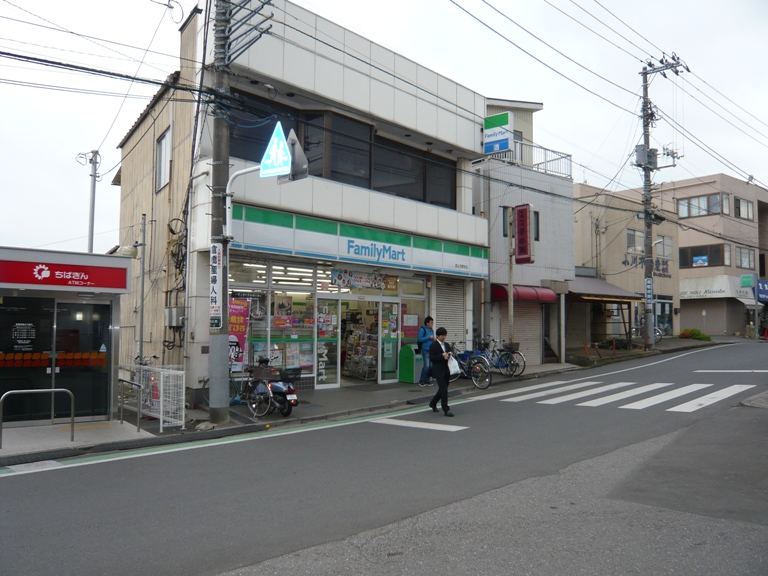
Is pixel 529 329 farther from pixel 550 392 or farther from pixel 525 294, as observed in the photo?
pixel 550 392

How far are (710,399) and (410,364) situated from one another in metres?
7.59

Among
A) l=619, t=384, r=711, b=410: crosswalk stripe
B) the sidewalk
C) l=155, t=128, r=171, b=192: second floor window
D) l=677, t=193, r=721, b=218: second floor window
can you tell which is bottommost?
the sidewalk

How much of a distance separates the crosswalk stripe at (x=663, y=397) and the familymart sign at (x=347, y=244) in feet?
23.9

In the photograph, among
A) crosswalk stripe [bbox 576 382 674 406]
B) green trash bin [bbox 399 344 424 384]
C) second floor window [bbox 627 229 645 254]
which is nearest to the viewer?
crosswalk stripe [bbox 576 382 674 406]

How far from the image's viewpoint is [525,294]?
21.8m

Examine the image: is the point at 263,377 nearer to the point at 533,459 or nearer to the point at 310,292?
the point at 310,292

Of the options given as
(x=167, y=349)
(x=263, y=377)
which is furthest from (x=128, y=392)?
(x=263, y=377)

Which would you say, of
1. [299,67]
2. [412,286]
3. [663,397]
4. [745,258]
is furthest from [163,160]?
[745,258]

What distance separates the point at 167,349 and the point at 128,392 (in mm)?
1289

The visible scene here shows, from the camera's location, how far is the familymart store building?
1409cm

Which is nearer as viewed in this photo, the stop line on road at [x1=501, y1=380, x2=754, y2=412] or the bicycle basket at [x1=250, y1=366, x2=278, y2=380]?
the bicycle basket at [x1=250, y1=366, x2=278, y2=380]

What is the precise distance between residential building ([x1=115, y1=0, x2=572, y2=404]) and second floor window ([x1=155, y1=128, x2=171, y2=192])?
2.8 inches

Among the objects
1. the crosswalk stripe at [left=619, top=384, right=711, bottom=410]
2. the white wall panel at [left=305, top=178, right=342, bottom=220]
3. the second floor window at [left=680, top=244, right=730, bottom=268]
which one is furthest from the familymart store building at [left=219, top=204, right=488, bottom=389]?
the second floor window at [left=680, top=244, right=730, bottom=268]

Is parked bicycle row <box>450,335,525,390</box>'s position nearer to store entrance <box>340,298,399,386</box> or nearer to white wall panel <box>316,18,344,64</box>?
store entrance <box>340,298,399,386</box>
